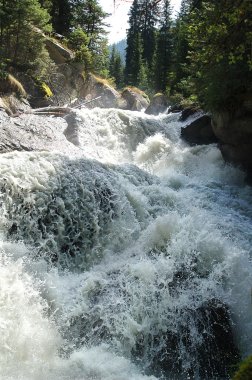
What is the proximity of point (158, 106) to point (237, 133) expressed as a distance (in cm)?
2383

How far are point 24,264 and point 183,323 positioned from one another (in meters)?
3.40

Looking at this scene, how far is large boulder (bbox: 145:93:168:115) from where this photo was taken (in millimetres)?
35787

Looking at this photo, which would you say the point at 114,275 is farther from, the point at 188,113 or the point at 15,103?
the point at 188,113

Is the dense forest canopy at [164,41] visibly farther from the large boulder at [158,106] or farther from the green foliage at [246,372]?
the green foliage at [246,372]

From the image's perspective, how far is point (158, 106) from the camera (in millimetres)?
36562

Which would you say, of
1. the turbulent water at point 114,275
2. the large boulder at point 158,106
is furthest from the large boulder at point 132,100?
the turbulent water at point 114,275

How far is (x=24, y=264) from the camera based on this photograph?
786 centimetres

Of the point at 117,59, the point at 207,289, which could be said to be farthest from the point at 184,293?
the point at 117,59

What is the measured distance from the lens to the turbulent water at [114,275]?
6.31 meters

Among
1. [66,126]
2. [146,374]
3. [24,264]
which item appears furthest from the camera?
[66,126]

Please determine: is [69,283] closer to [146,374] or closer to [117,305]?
[117,305]

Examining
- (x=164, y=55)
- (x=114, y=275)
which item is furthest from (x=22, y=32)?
(x=164, y=55)

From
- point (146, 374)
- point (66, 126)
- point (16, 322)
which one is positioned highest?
point (66, 126)

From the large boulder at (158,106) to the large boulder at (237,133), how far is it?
21325mm
